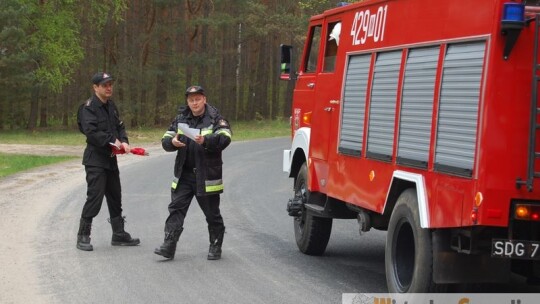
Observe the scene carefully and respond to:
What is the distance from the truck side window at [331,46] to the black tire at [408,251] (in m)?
2.60

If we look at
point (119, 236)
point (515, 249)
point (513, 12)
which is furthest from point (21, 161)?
point (513, 12)

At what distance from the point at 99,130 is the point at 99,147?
192 mm

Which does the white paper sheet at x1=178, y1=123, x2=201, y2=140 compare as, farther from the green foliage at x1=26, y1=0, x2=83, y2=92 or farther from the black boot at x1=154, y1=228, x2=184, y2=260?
the green foliage at x1=26, y1=0, x2=83, y2=92

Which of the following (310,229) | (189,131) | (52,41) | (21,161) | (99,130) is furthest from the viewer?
(52,41)

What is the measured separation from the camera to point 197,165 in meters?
9.54

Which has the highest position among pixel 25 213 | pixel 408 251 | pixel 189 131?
pixel 189 131

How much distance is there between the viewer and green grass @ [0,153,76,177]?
2052 cm

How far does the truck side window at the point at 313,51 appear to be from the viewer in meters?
10.3

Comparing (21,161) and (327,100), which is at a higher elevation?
(327,100)

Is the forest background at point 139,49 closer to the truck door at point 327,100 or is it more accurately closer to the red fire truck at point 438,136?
the truck door at point 327,100

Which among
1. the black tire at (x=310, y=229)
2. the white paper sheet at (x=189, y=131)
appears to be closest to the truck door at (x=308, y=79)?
the black tire at (x=310, y=229)

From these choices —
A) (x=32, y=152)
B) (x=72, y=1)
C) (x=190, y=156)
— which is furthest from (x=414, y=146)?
(x=72, y=1)

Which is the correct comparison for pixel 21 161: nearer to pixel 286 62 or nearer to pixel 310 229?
pixel 286 62

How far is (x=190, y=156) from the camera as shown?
959cm
